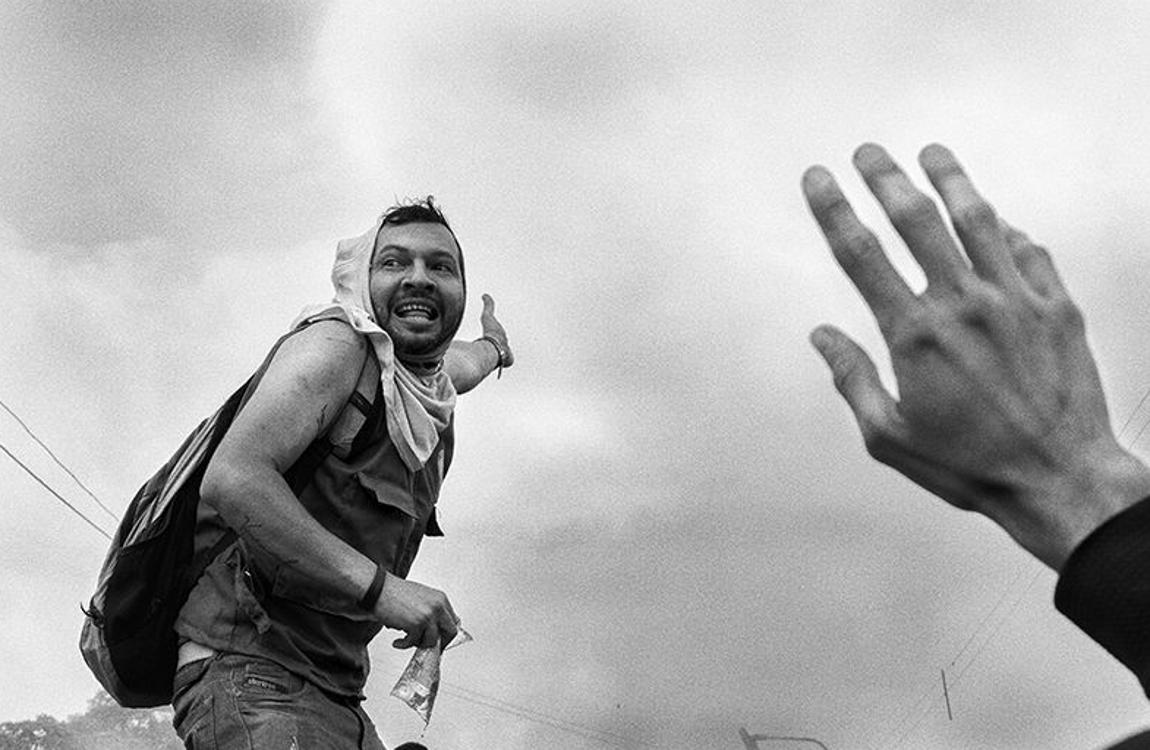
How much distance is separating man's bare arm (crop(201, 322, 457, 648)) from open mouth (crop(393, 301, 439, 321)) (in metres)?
0.51

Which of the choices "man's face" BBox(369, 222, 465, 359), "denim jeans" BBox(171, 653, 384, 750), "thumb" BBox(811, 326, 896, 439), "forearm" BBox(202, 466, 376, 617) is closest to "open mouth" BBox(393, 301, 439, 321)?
"man's face" BBox(369, 222, 465, 359)

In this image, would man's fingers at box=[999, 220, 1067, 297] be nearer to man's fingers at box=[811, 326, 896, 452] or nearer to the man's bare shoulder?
man's fingers at box=[811, 326, 896, 452]

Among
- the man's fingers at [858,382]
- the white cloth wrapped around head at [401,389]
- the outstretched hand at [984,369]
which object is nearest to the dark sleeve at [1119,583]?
the outstretched hand at [984,369]

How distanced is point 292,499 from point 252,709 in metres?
0.51

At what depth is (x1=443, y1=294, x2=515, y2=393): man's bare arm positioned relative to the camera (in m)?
5.46

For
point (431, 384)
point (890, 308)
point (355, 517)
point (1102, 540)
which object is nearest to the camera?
point (1102, 540)

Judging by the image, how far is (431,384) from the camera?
418 cm

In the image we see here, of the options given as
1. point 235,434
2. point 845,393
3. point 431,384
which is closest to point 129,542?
point 235,434

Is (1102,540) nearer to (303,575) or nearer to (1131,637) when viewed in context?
(1131,637)

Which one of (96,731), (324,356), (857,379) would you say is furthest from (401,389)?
(96,731)

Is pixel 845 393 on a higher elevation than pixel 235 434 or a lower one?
lower

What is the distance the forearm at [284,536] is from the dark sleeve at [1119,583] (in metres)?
2.73

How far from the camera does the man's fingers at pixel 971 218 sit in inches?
42.4

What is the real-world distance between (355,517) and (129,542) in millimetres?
563
